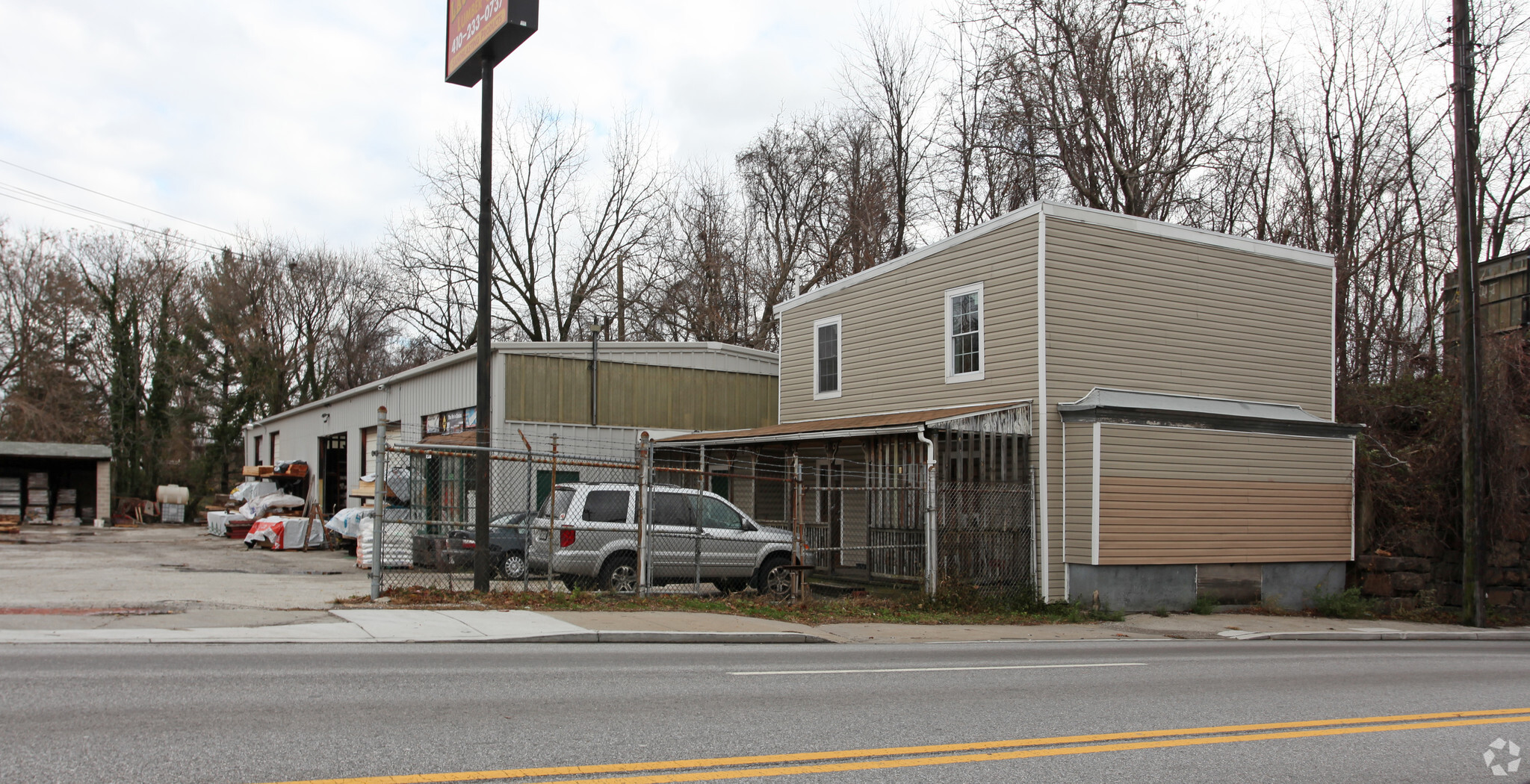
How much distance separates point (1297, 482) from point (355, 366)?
46.6m

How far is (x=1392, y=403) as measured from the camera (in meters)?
22.6

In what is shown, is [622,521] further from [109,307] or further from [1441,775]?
[109,307]

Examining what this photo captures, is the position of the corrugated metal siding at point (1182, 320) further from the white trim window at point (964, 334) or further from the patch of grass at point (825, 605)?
the patch of grass at point (825, 605)

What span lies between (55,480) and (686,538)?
32502mm

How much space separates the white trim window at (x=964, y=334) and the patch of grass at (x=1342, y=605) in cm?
725

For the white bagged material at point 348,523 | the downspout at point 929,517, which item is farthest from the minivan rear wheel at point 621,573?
the white bagged material at point 348,523

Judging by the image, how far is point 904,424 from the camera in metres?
16.4

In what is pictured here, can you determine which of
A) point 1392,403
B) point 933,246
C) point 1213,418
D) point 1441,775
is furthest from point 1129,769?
point 1392,403

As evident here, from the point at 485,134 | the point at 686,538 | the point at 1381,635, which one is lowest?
the point at 1381,635

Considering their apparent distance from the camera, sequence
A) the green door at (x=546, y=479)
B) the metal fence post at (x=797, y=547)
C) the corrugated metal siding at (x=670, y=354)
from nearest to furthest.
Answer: the metal fence post at (x=797, y=547)
the green door at (x=546, y=479)
the corrugated metal siding at (x=670, y=354)

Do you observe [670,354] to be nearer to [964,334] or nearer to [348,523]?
[348,523]

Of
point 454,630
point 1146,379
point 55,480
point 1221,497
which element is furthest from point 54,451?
point 1221,497

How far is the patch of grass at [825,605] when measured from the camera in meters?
13.5

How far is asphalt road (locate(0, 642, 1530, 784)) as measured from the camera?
18.1 feet
